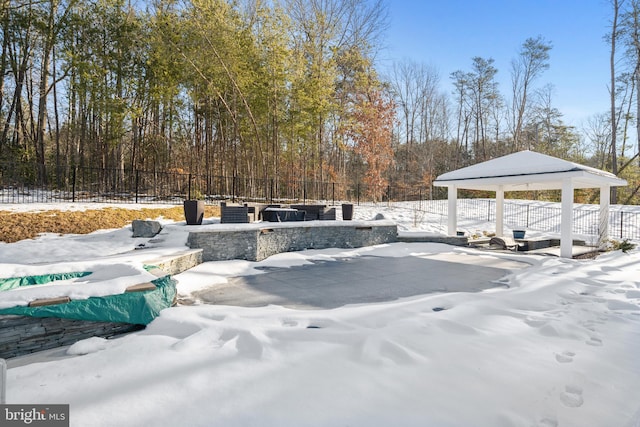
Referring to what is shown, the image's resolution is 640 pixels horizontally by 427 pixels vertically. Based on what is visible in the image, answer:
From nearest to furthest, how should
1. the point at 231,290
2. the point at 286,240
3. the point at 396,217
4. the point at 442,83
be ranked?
the point at 231,290 < the point at 286,240 < the point at 396,217 < the point at 442,83

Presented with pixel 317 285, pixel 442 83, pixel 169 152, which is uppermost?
pixel 442 83

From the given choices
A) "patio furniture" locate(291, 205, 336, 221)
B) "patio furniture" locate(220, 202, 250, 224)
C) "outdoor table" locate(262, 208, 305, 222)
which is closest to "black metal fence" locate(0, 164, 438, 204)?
"patio furniture" locate(291, 205, 336, 221)

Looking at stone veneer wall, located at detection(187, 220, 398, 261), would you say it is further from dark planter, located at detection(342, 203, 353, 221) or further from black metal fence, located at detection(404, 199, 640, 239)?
black metal fence, located at detection(404, 199, 640, 239)

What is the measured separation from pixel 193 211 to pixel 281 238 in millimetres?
1733

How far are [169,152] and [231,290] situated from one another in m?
10.6

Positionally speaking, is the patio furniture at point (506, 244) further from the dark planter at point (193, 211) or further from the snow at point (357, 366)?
the dark planter at point (193, 211)

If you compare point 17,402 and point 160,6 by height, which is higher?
point 160,6

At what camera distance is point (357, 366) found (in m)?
1.92

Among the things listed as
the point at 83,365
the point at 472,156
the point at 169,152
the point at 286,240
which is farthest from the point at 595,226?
the point at 169,152

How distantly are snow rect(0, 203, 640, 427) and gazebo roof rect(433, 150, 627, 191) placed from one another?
3.86 metres

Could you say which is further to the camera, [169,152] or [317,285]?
[169,152]

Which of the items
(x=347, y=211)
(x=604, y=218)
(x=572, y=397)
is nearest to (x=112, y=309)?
(x=572, y=397)

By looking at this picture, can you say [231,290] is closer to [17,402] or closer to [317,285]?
[317,285]

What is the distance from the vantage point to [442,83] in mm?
20172
